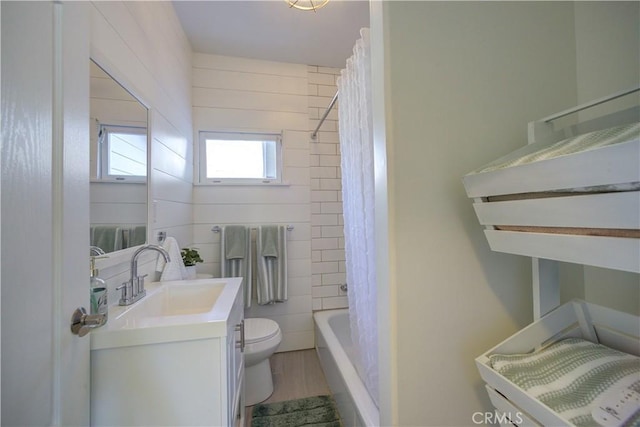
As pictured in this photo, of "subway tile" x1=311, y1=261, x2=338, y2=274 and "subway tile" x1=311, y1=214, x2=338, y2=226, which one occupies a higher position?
"subway tile" x1=311, y1=214, x2=338, y2=226

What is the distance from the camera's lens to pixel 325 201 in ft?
7.72

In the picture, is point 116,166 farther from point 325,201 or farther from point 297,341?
point 297,341

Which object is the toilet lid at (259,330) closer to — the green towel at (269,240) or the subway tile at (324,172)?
the green towel at (269,240)

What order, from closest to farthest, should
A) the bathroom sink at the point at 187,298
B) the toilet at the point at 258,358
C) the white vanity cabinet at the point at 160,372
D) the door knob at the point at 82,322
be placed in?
the door knob at the point at 82,322, the white vanity cabinet at the point at 160,372, the bathroom sink at the point at 187,298, the toilet at the point at 258,358

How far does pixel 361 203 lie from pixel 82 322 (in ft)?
3.52

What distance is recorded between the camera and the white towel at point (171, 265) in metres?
1.38

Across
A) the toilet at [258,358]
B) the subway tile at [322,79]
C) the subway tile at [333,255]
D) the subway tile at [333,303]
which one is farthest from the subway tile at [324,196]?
the toilet at [258,358]

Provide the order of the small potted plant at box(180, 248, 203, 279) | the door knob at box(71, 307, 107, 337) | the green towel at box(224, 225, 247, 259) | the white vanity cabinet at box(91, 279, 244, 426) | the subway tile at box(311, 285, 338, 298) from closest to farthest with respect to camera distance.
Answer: the door knob at box(71, 307, 107, 337), the white vanity cabinet at box(91, 279, 244, 426), the small potted plant at box(180, 248, 203, 279), the green towel at box(224, 225, 247, 259), the subway tile at box(311, 285, 338, 298)

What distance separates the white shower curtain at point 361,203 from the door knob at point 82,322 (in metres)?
0.94

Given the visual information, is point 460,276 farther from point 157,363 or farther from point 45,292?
point 45,292

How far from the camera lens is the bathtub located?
44.3 inches

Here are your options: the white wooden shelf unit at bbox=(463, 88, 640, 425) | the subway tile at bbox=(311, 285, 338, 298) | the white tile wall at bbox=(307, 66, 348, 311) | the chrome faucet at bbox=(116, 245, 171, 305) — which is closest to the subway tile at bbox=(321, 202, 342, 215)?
the white tile wall at bbox=(307, 66, 348, 311)

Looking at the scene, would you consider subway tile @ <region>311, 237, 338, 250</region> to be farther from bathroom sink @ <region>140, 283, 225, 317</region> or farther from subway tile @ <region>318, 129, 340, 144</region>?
bathroom sink @ <region>140, 283, 225, 317</region>

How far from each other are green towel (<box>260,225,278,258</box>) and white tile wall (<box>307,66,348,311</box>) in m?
0.35
